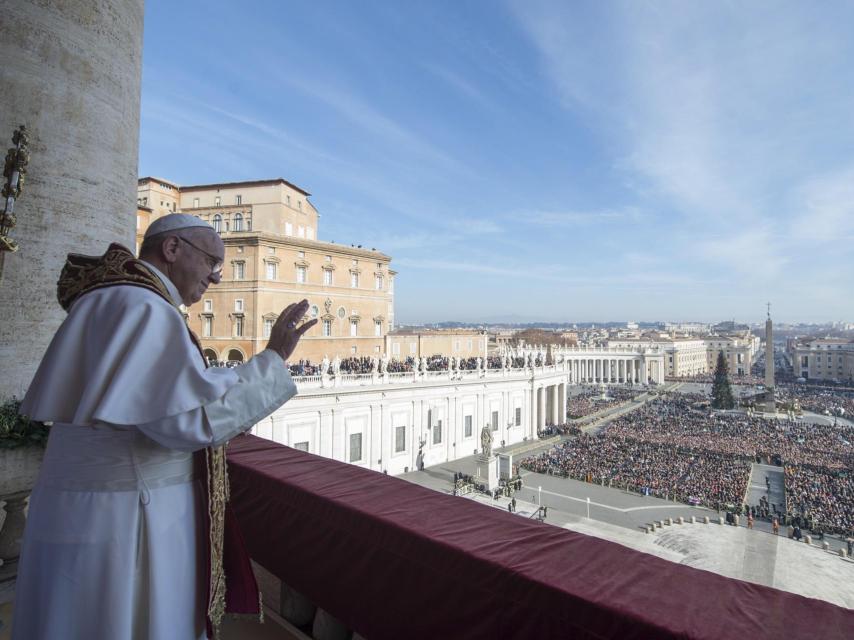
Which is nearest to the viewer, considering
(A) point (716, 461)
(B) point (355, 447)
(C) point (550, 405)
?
(B) point (355, 447)

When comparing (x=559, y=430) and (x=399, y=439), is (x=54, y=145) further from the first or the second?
(x=559, y=430)

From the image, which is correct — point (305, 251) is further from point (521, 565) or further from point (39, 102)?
point (521, 565)

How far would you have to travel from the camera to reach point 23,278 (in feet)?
14.0

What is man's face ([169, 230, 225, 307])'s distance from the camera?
210 centimetres

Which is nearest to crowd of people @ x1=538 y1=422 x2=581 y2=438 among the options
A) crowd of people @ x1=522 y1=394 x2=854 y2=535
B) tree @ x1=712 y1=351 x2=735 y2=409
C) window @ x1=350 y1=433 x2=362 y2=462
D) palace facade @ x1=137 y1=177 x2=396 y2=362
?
crowd of people @ x1=522 y1=394 x2=854 y2=535

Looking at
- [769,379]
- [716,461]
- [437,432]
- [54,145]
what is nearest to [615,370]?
[769,379]

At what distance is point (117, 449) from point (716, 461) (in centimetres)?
3424

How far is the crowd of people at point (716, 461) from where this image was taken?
910 inches

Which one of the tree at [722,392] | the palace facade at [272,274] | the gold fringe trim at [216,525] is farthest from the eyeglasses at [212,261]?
the tree at [722,392]

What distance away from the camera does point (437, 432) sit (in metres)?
30.3

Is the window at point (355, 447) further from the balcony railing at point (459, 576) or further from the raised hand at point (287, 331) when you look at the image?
the raised hand at point (287, 331)

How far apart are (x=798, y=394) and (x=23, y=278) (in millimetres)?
94165

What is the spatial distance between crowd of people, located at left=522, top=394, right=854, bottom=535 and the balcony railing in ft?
80.7

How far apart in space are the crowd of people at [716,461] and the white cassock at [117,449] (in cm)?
2615
